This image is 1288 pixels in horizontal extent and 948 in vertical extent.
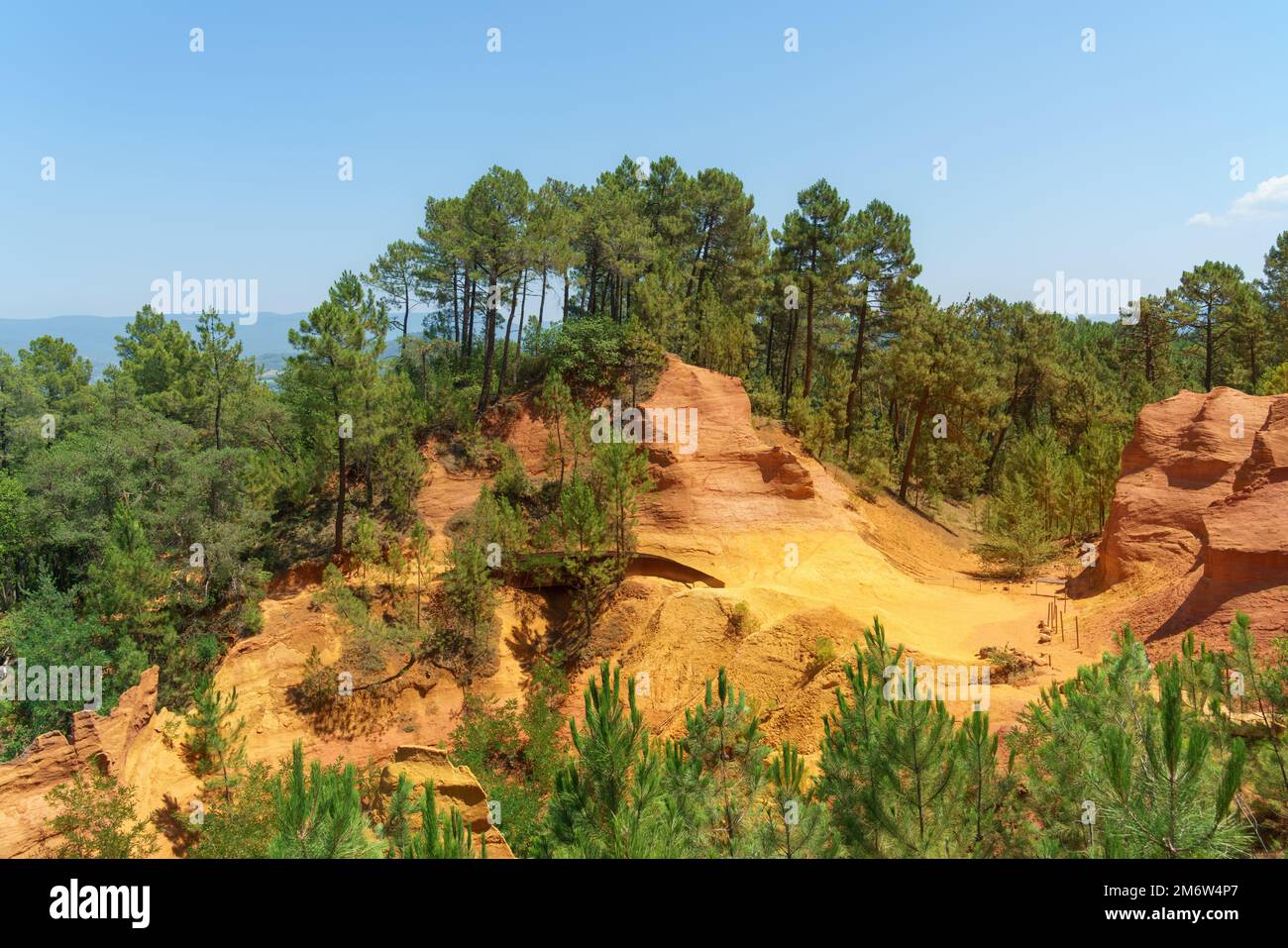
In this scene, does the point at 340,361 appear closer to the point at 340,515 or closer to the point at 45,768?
the point at 340,515

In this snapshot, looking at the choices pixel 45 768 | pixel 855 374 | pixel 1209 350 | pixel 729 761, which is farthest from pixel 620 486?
pixel 1209 350

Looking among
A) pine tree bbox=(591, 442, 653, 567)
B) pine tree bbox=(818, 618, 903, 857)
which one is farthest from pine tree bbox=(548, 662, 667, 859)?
pine tree bbox=(591, 442, 653, 567)

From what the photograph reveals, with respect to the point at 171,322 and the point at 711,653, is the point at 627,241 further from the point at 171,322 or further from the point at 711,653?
the point at 171,322

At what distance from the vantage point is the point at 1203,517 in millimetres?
20297

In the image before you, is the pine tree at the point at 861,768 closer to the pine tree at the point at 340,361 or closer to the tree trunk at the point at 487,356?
the pine tree at the point at 340,361

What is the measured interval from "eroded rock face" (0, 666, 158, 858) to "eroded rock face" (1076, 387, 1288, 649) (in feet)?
82.9

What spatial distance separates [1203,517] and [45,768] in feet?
93.8

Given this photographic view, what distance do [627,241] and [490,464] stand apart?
1379 centimetres

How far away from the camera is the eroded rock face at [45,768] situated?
14250mm

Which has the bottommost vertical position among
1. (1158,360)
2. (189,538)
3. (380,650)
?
(380,650)

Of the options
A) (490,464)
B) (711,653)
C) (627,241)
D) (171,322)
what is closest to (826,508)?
(711,653)

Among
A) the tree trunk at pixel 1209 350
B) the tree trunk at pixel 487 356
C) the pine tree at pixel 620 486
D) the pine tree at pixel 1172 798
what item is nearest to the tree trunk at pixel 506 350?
the tree trunk at pixel 487 356
